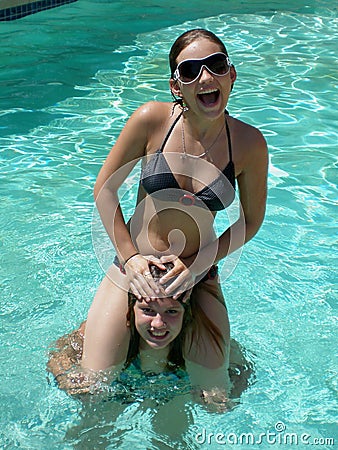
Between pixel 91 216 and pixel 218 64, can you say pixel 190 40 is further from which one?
pixel 91 216

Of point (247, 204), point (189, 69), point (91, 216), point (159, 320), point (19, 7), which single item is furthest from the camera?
point (19, 7)

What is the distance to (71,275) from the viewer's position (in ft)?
15.9

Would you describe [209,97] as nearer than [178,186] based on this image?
Yes

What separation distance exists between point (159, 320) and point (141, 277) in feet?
0.72

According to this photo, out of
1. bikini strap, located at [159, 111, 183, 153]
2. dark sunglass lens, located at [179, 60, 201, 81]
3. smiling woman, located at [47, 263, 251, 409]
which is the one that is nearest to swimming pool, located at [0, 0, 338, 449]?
smiling woman, located at [47, 263, 251, 409]

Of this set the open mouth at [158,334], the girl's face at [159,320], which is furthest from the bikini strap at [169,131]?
the open mouth at [158,334]

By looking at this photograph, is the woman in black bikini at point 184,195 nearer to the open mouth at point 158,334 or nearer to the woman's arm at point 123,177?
the woman's arm at point 123,177

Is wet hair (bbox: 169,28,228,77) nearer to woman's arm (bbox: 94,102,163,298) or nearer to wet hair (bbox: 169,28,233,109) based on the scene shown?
wet hair (bbox: 169,28,233,109)

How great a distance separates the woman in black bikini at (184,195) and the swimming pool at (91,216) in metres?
0.43

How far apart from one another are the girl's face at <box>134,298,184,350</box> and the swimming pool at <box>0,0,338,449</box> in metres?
0.53

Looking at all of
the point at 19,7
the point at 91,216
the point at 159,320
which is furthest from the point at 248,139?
the point at 19,7

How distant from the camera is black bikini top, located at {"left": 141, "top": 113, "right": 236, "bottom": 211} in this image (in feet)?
10.00

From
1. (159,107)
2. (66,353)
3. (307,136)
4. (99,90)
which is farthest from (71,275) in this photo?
(99,90)

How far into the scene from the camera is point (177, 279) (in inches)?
116
